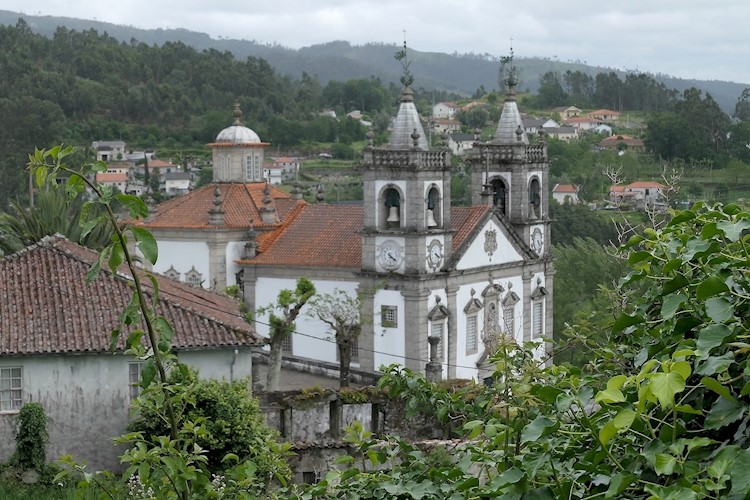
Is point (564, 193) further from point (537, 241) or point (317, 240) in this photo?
point (317, 240)

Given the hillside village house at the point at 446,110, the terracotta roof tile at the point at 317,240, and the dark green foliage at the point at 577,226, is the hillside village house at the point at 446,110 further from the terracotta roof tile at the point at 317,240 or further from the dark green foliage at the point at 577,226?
the terracotta roof tile at the point at 317,240

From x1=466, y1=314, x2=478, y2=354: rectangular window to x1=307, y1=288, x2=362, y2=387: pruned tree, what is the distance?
3204mm

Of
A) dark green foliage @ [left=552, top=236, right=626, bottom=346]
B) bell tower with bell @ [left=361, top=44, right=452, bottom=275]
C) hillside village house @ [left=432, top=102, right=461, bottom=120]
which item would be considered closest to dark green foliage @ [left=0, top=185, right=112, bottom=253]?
bell tower with bell @ [left=361, top=44, right=452, bottom=275]

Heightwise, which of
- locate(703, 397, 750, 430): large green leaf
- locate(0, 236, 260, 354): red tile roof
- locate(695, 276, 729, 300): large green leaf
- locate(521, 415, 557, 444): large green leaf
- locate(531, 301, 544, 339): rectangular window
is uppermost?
locate(695, 276, 729, 300): large green leaf

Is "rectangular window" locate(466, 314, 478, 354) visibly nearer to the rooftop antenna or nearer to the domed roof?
the rooftop antenna

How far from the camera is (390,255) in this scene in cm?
3406

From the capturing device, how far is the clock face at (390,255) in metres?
33.9

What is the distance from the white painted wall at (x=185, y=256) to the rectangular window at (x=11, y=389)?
17.3m

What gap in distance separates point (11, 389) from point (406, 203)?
1537 cm

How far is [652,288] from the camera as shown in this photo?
650cm

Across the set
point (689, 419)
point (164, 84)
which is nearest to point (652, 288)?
point (689, 419)

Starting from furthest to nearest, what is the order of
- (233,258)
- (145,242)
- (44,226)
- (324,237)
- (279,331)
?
(233,258) < (324,237) < (44,226) < (279,331) < (145,242)

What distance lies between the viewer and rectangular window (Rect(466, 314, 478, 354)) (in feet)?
116

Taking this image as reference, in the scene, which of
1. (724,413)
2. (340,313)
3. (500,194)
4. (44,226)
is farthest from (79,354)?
(500,194)
